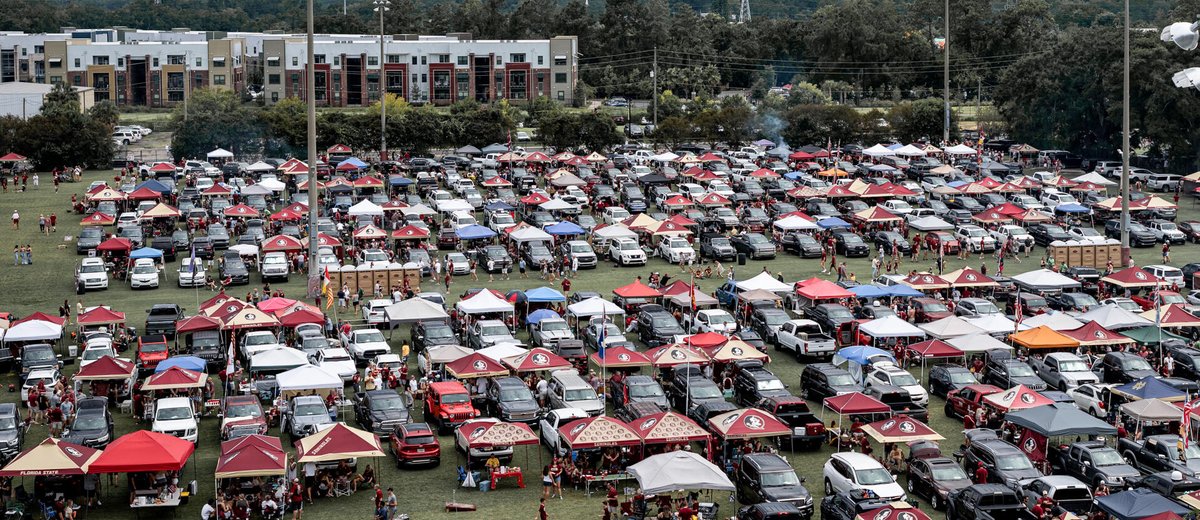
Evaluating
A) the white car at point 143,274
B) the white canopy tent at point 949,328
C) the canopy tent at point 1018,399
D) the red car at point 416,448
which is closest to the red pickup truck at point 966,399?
the canopy tent at point 1018,399

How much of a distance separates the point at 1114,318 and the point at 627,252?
65.7 feet

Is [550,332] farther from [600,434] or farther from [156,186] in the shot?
[156,186]

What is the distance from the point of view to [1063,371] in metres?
36.3

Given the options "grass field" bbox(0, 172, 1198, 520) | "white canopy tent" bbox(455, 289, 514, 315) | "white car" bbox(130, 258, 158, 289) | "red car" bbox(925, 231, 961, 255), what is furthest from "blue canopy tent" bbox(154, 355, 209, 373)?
"red car" bbox(925, 231, 961, 255)

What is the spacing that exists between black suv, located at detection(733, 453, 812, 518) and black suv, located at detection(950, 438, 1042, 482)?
3.63m

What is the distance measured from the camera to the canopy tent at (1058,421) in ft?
97.3

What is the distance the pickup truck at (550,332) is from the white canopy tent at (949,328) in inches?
386

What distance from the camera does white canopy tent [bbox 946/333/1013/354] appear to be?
3759 cm

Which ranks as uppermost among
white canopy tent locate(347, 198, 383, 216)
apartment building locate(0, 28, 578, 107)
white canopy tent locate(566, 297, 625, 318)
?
apartment building locate(0, 28, 578, 107)

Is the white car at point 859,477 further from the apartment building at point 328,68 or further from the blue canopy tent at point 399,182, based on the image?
the apartment building at point 328,68

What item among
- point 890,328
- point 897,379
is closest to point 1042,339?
point 890,328

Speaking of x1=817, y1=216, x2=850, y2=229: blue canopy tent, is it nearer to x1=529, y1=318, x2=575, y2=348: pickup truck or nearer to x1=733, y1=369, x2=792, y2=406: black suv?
x1=529, y1=318, x2=575, y2=348: pickup truck

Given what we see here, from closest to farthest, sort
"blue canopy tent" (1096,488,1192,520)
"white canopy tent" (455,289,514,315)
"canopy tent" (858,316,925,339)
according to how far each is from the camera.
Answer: "blue canopy tent" (1096,488,1192,520) → "canopy tent" (858,316,925,339) → "white canopy tent" (455,289,514,315)

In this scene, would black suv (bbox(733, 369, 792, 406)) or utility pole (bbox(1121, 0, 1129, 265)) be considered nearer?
black suv (bbox(733, 369, 792, 406))
